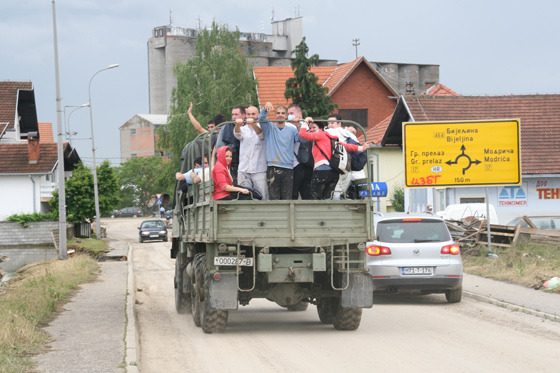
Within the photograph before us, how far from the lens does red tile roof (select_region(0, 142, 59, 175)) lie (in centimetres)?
5219

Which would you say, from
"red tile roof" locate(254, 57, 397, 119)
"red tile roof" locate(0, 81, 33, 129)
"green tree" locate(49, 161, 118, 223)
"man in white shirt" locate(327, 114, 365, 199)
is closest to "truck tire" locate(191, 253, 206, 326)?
"man in white shirt" locate(327, 114, 365, 199)

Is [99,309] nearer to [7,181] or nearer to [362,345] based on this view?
[362,345]

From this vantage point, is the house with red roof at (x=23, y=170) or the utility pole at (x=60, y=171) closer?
the utility pole at (x=60, y=171)

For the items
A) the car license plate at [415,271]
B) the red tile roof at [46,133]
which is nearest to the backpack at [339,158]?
the car license plate at [415,271]

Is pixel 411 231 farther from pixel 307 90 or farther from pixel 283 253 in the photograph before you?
pixel 307 90

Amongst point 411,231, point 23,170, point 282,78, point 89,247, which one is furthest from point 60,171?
point 282,78

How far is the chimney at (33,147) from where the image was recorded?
52.7 m

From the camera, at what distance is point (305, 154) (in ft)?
39.1

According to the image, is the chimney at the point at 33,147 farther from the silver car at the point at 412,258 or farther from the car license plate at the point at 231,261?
the car license plate at the point at 231,261

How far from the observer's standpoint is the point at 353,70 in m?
62.7

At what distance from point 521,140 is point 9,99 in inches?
1361

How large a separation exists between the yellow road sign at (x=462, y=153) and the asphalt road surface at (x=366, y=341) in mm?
11135

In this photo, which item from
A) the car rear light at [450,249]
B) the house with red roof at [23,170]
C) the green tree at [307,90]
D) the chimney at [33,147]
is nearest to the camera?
the car rear light at [450,249]

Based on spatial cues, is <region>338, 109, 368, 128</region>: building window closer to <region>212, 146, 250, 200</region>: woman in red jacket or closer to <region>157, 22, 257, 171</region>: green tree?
<region>157, 22, 257, 171</region>: green tree
